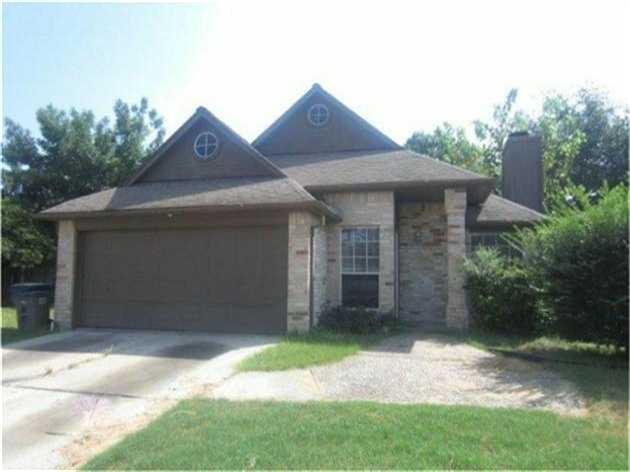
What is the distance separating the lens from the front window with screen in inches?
432

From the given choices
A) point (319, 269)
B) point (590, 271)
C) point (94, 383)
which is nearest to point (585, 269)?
point (590, 271)

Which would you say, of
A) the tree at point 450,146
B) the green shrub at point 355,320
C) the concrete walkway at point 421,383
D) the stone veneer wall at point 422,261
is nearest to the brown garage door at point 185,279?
the green shrub at point 355,320

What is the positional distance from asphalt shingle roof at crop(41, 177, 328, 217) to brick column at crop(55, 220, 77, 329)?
518 mm

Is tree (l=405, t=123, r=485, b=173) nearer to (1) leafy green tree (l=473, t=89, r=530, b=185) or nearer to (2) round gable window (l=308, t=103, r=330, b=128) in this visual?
(1) leafy green tree (l=473, t=89, r=530, b=185)

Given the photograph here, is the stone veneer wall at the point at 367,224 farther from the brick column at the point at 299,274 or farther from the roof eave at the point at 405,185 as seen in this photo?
the brick column at the point at 299,274

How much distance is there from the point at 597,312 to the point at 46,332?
11.0 m

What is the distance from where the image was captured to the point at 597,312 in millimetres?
7273

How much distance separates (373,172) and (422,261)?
273 centimetres

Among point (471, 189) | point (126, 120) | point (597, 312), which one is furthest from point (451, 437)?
point (126, 120)

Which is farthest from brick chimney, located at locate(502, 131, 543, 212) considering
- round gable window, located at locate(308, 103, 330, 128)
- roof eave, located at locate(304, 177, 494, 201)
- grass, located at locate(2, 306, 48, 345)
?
grass, located at locate(2, 306, 48, 345)

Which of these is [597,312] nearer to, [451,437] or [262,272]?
[451,437]

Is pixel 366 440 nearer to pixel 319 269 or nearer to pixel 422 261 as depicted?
pixel 319 269

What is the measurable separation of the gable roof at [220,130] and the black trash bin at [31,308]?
3.60 m

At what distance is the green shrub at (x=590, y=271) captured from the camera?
704 cm
